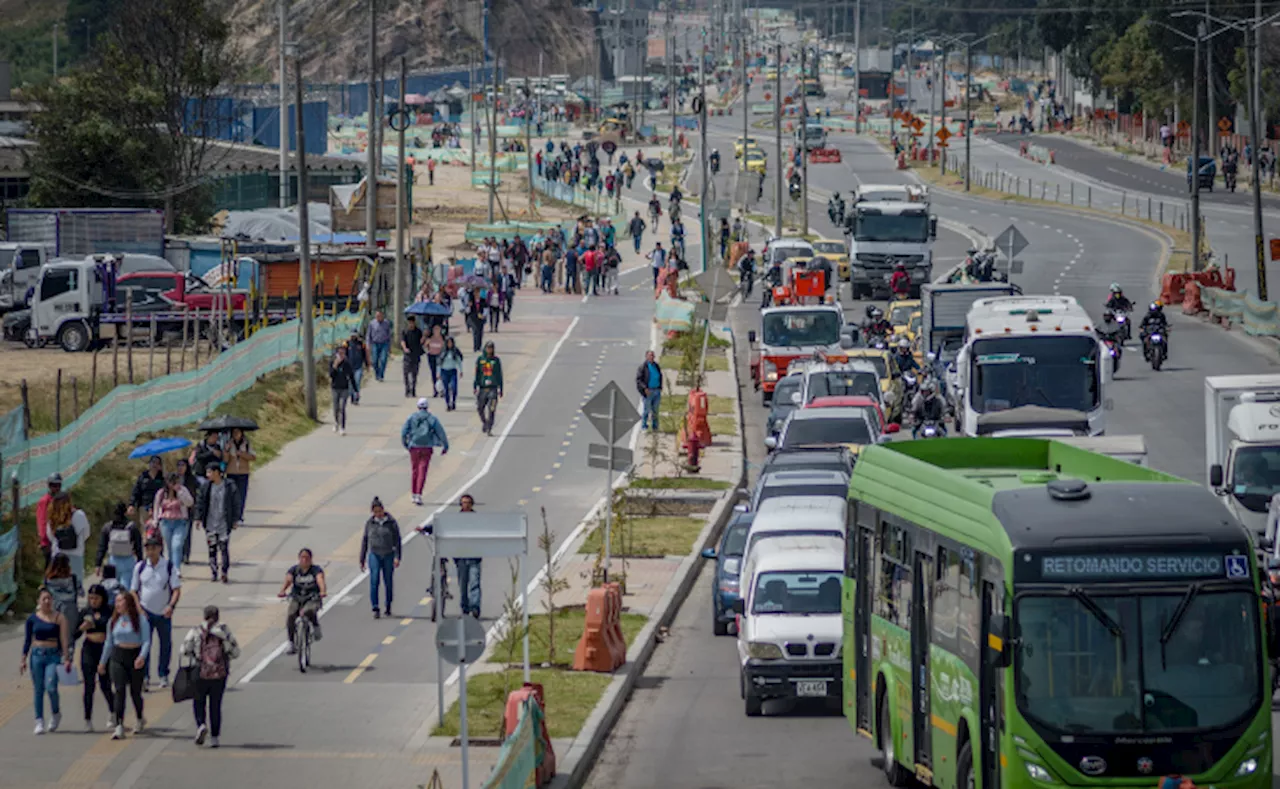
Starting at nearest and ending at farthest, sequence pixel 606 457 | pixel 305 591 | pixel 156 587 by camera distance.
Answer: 1. pixel 156 587
2. pixel 305 591
3. pixel 606 457

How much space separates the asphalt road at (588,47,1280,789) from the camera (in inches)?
746

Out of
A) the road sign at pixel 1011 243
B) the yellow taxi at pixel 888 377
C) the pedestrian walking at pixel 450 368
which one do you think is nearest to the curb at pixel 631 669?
the yellow taxi at pixel 888 377

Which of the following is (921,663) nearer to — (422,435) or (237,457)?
(237,457)

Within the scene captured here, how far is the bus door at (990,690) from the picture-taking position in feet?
46.5

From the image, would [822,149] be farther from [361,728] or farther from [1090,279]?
[361,728]

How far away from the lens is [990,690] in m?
14.4

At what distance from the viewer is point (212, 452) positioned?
30266 mm

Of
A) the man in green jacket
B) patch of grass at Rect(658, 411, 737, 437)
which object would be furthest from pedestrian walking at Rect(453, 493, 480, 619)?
patch of grass at Rect(658, 411, 737, 437)

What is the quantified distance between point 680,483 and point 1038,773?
22.8 m

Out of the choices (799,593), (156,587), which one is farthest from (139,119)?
(799,593)

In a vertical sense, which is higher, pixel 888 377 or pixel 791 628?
pixel 888 377

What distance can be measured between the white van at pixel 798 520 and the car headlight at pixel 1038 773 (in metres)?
8.54

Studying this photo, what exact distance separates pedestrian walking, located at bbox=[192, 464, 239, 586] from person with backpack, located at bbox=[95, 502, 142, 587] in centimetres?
216

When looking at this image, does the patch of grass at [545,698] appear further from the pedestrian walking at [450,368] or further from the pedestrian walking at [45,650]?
the pedestrian walking at [450,368]
